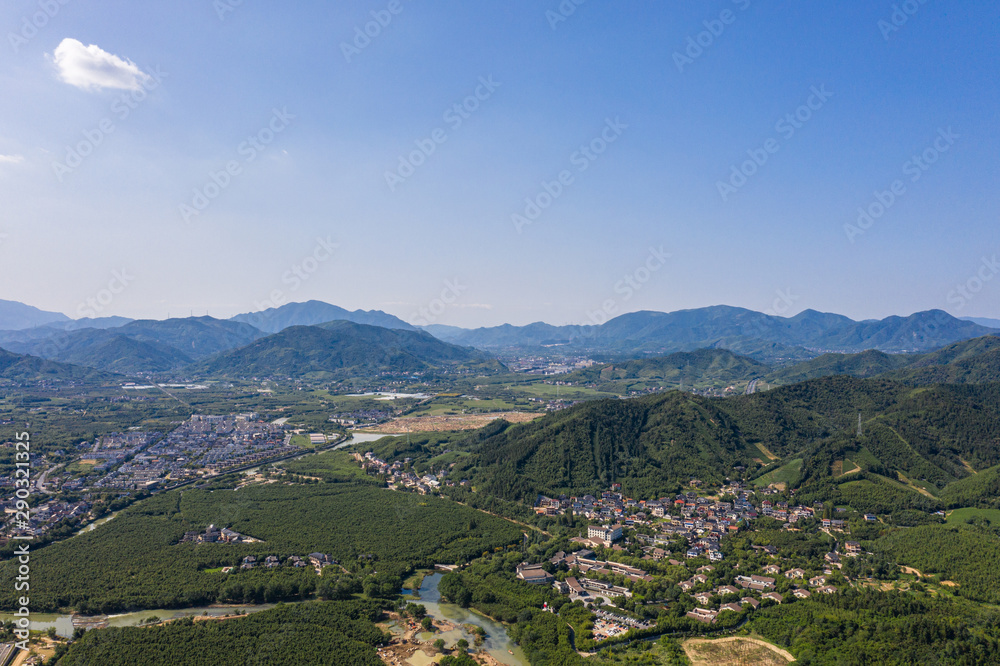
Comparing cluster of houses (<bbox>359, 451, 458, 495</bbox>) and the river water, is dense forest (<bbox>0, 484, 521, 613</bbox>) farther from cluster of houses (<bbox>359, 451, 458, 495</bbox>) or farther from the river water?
cluster of houses (<bbox>359, 451, 458, 495</bbox>)

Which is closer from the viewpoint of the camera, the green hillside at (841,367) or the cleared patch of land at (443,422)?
the cleared patch of land at (443,422)

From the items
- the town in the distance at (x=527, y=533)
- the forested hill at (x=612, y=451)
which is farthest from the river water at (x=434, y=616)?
the forested hill at (x=612, y=451)

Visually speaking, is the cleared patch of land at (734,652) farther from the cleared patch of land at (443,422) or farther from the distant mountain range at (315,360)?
the distant mountain range at (315,360)

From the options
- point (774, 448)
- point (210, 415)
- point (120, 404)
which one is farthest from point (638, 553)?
point (120, 404)

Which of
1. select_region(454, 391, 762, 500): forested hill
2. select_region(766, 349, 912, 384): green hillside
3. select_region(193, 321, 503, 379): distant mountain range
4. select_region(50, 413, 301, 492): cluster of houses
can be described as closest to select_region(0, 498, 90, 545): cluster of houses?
select_region(50, 413, 301, 492): cluster of houses

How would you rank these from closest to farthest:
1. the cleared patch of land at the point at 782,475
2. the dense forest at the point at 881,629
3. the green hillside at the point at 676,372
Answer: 1. the dense forest at the point at 881,629
2. the cleared patch of land at the point at 782,475
3. the green hillside at the point at 676,372

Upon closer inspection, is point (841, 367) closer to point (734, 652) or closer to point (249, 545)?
point (734, 652)

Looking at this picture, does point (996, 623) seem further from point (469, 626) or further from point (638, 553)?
point (469, 626)
